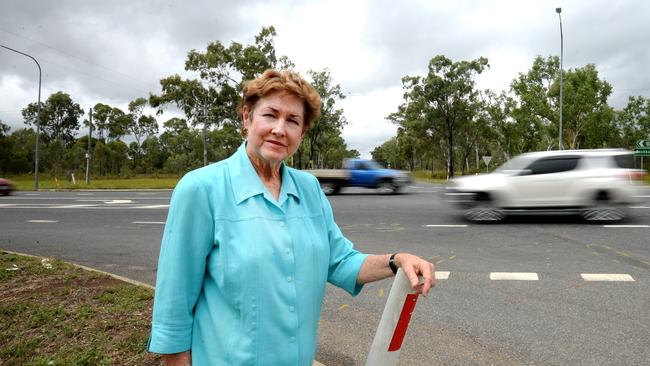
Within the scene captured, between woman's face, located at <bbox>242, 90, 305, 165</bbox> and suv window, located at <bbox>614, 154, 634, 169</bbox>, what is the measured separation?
10.8 meters

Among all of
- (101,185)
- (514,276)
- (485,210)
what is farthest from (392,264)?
(101,185)

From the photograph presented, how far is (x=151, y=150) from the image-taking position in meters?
82.1

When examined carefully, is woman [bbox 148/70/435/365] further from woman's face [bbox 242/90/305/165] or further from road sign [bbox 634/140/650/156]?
road sign [bbox 634/140/650/156]

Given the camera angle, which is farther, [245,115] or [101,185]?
[101,185]

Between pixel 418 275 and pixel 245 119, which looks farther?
pixel 245 119

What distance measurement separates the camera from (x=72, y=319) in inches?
153

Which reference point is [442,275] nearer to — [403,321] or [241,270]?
[403,321]

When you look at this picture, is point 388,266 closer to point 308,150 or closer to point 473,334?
point 473,334

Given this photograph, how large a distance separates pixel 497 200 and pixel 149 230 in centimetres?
761

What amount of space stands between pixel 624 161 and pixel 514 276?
6415 mm

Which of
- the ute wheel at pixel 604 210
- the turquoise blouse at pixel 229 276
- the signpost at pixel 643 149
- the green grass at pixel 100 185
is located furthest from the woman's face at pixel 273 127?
the signpost at pixel 643 149

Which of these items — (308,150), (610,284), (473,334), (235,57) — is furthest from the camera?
→ (308,150)

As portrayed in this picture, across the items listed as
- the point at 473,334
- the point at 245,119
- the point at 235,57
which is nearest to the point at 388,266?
the point at 245,119

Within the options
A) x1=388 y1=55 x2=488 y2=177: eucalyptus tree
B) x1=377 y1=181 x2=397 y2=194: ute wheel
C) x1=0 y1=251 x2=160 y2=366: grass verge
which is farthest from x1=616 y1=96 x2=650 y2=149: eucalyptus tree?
x1=0 y1=251 x2=160 y2=366: grass verge
